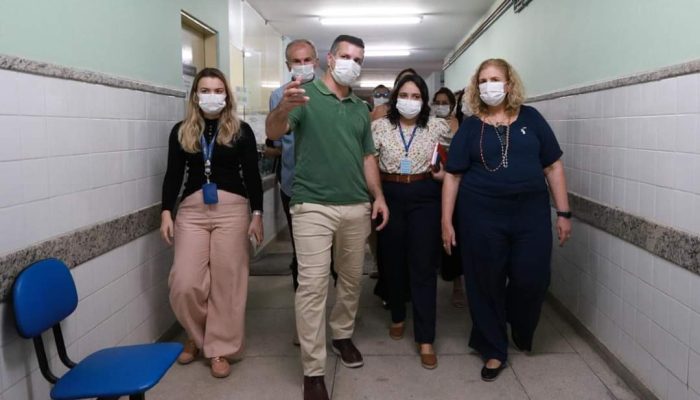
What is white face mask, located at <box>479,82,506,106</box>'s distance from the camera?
294 cm

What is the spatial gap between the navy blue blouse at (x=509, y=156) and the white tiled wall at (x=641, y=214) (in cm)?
38

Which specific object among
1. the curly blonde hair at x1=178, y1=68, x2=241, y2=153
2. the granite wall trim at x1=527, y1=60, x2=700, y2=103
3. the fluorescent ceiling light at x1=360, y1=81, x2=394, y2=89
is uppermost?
the fluorescent ceiling light at x1=360, y1=81, x2=394, y2=89

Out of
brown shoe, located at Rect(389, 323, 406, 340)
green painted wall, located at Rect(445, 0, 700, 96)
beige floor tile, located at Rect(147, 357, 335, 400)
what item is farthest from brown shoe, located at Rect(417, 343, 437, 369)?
green painted wall, located at Rect(445, 0, 700, 96)

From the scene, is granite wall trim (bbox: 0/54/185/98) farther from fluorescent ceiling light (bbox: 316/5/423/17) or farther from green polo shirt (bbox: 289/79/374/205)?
fluorescent ceiling light (bbox: 316/5/423/17)

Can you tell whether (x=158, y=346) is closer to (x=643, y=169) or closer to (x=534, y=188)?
(x=534, y=188)

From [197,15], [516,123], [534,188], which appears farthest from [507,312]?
[197,15]

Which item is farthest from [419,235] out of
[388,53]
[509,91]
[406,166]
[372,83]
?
[372,83]

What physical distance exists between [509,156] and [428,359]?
116 cm

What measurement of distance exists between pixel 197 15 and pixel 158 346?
2.79m

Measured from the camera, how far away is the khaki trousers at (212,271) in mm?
2988

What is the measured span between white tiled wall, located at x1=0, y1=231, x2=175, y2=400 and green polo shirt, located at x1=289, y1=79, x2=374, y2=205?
0.94 meters

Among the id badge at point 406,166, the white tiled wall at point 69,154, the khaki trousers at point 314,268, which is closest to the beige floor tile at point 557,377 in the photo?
the khaki trousers at point 314,268

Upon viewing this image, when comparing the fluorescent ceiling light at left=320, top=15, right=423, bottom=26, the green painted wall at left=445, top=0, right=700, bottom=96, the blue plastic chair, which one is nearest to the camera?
the blue plastic chair

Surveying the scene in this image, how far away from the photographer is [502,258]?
3.00 m
